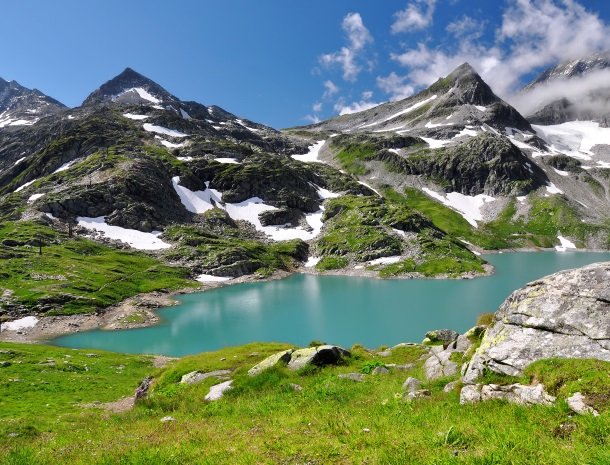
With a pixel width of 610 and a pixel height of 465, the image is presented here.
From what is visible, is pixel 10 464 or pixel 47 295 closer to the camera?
pixel 10 464

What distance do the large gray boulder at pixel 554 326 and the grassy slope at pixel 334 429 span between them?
0.98 m

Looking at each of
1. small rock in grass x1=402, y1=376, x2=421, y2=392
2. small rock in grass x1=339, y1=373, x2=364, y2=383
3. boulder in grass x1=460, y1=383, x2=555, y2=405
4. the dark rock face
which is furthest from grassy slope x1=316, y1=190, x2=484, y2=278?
boulder in grass x1=460, y1=383, x2=555, y2=405

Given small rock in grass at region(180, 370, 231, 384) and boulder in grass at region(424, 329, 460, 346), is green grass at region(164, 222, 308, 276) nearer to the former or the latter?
boulder in grass at region(424, 329, 460, 346)

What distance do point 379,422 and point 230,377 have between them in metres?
15.9

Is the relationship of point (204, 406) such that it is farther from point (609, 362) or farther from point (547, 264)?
point (547, 264)

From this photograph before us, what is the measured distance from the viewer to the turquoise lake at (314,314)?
253ft

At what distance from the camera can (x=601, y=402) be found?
Result: 9375 millimetres

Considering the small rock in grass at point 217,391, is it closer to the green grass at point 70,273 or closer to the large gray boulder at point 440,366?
the large gray boulder at point 440,366

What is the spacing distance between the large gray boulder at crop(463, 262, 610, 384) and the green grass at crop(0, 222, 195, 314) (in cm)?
10313

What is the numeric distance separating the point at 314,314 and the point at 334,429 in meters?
85.6

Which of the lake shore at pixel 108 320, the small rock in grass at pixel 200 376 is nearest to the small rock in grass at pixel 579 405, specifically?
the small rock in grass at pixel 200 376

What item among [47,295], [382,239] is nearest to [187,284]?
[47,295]

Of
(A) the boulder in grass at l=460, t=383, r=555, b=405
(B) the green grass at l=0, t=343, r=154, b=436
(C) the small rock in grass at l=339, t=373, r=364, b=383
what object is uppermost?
(A) the boulder in grass at l=460, t=383, r=555, b=405

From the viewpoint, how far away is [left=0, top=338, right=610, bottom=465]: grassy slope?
8.28 m
